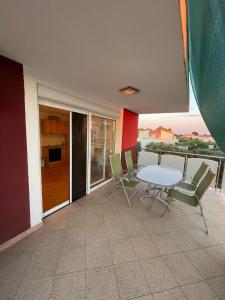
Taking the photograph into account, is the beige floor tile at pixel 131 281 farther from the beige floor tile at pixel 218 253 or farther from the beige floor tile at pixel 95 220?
the beige floor tile at pixel 218 253

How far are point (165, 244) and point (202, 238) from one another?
631 millimetres

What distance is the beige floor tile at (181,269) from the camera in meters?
1.53

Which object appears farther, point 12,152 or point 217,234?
point 217,234

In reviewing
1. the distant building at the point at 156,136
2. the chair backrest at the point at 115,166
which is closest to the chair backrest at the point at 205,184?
the chair backrest at the point at 115,166

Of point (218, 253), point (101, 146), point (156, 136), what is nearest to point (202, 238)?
point (218, 253)

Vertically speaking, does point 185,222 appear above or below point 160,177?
below

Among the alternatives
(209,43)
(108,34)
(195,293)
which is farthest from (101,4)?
(195,293)

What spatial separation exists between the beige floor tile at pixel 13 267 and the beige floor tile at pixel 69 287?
0.40m

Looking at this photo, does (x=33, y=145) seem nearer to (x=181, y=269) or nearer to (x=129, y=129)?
(x=181, y=269)

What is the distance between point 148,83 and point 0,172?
2.33 m

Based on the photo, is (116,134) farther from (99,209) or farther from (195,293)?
(195,293)

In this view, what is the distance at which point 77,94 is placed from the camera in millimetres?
2771

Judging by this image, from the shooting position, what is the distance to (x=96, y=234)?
2.13 metres

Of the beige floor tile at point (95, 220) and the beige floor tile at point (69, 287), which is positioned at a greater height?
the beige floor tile at point (95, 220)
